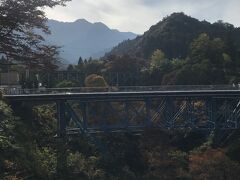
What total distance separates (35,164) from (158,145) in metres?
16.5

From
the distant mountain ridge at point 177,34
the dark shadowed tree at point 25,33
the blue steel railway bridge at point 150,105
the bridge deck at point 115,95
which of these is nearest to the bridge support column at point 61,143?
the blue steel railway bridge at point 150,105

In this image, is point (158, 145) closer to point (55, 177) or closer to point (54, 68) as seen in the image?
point (55, 177)

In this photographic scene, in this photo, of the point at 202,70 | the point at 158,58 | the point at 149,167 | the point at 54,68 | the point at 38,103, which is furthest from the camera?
the point at 158,58

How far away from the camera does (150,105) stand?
62.2m

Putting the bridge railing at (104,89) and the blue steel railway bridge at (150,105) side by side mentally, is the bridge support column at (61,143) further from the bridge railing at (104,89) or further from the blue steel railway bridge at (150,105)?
the bridge railing at (104,89)

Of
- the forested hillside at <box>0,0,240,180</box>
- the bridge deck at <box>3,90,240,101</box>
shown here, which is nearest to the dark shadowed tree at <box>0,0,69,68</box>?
the forested hillside at <box>0,0,240,180</box>

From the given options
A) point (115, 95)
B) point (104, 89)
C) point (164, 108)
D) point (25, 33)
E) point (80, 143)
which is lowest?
point (80, 143)

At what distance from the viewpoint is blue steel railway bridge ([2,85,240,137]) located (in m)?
59.4

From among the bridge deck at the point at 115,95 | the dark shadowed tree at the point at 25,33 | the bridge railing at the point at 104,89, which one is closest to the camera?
the dark shadowed tree at the point at 25,33

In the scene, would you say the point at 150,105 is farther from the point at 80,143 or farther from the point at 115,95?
the point at 80,143

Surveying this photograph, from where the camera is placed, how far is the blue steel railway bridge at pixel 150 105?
2338 inches

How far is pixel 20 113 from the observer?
5888 cm

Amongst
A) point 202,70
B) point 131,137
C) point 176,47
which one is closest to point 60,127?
point 131,137

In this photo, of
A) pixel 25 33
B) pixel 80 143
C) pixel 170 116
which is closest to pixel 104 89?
pixel 80 143
